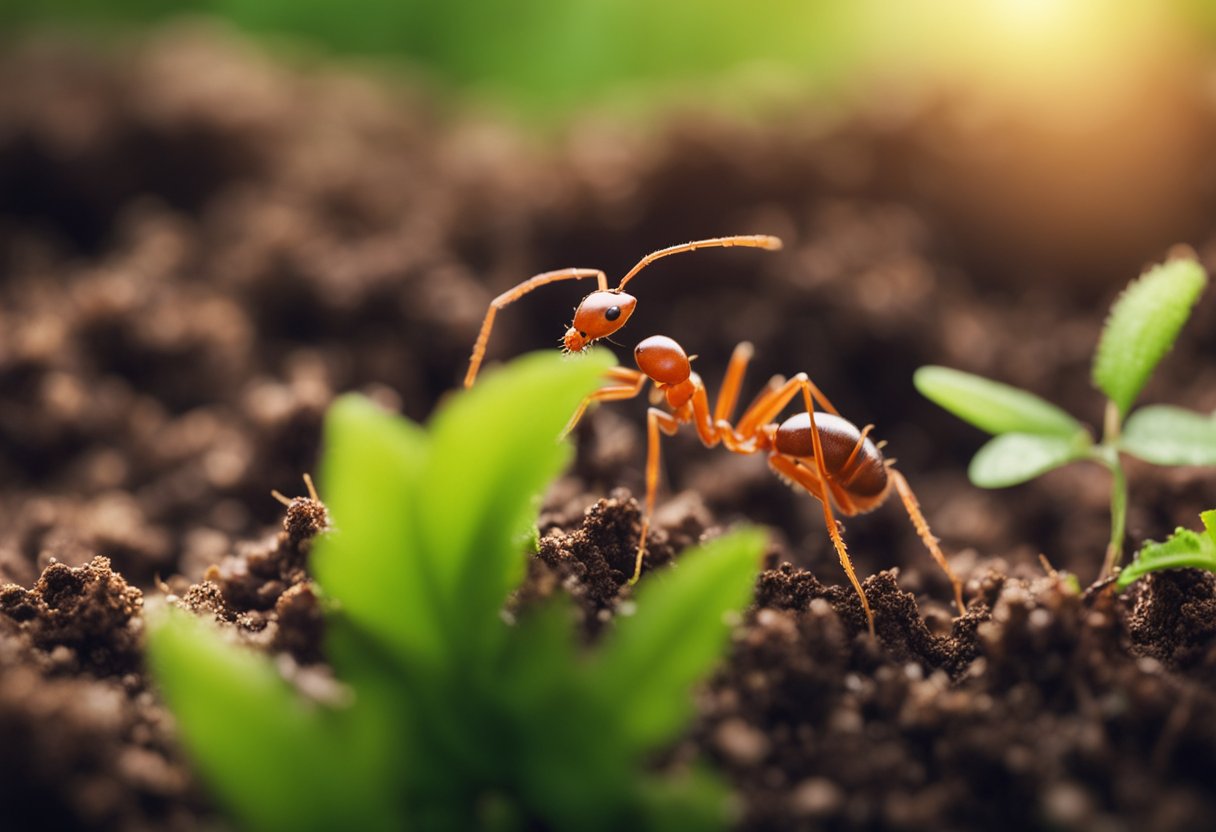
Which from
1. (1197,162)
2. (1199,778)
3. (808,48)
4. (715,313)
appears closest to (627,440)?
(715,313)

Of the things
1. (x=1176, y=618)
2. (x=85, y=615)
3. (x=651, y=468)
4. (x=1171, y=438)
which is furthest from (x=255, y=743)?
(x=1171, y=438)

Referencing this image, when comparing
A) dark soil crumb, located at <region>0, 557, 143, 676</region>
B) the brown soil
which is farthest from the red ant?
dark soil crumb, located at <region>0, 557, 143, 676</region>

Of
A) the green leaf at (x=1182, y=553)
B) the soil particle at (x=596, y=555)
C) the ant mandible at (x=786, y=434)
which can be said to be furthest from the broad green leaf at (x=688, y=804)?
the ant mandible at (x=786, y=434)

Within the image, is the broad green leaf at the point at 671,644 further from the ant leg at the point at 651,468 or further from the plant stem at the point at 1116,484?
the plant stem at the point at 1116,484

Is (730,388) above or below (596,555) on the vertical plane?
above

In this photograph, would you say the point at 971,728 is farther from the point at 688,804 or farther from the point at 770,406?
the point at 770,406
